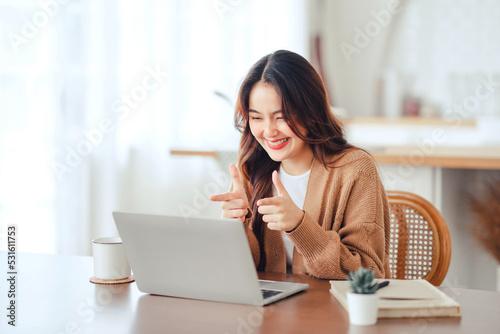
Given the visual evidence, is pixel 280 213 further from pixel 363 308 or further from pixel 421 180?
pixel 421 180

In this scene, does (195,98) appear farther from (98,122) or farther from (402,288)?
(402,288)

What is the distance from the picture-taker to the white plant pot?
96 centimetres

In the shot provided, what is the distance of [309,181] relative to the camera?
1.52m

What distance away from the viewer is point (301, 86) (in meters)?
1.43

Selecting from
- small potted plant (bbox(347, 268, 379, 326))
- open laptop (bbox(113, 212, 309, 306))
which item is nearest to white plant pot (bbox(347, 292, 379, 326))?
small potted plant (bbox(347, 268, 379, 326))

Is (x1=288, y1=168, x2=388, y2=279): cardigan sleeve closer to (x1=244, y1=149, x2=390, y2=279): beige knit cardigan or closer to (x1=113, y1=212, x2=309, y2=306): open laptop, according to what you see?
(x1=244, y1=149, x2=390, y2=279): beige knit cardigan

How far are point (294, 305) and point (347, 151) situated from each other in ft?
1.84

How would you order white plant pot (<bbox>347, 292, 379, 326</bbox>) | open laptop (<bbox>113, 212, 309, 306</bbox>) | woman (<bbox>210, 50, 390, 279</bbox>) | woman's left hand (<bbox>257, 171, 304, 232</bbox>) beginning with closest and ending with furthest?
1. white plant pot (<bbox>347, 292, 379, 326</bbox>)
2. open laptop (<bbox>113, 212, 309, 306</bbox>)
3. woman's left hand (<bbox>257, 171, 304, 232</bbox>)
4. woman (<bbox>210, 50, 390, 279</bbox>)

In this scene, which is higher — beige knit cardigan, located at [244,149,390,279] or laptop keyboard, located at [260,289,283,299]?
beige knit cardigan, located at [244,149,390,279]

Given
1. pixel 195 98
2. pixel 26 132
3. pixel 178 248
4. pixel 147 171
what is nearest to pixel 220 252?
pixel 178 248

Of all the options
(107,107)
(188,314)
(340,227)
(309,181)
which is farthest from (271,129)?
(107,107)

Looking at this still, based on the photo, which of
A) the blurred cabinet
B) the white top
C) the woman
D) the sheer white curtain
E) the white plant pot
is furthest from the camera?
the blurred cabinet

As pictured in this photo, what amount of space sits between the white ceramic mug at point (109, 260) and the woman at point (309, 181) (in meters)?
0.23

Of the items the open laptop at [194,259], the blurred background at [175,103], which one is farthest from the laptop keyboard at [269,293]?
the blurred background at [175,103]
